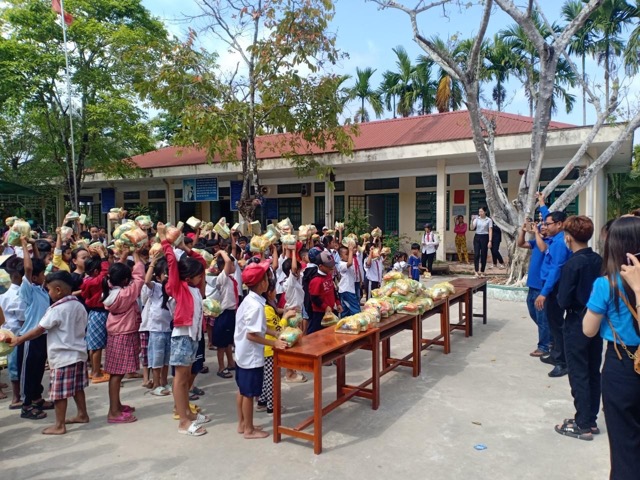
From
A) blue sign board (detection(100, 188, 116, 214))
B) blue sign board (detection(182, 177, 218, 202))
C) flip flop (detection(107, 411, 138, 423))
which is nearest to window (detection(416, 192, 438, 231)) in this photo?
blue sign board (detection(182, 177, 218, 202))

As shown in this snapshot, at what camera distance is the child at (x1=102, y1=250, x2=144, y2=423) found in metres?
4.09

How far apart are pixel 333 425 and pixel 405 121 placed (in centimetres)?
1406

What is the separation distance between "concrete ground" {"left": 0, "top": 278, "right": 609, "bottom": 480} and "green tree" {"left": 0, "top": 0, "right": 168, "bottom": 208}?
1157 centimetres

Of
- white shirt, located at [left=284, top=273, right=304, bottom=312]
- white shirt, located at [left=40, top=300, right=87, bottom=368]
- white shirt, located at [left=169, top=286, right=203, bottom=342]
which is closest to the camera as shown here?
white shirt, located at [left=40, top=300, right=87, bottom=368]

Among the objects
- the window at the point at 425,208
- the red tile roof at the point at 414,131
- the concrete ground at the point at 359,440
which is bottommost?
the concrete ground at the point at 359,440

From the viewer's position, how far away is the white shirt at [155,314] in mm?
4387

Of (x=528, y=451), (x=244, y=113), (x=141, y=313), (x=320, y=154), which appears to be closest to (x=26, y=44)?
(x=244, y=113)

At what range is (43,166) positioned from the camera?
19328 millimetres

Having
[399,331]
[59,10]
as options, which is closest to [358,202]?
[59,10]

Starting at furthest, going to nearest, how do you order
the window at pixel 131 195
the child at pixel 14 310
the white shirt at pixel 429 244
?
1. the window at pixel 131 195
2. the white shirt at pixel 429 244
3. the child at pixel 14 310

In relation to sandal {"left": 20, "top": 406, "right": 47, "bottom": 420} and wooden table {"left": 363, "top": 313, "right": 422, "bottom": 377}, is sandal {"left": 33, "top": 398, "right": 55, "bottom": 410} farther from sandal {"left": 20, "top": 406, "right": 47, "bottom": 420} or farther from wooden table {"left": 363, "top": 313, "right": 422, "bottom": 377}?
wooden table {"left": 363, "top": 313, "right": 422, "bottom": 377}

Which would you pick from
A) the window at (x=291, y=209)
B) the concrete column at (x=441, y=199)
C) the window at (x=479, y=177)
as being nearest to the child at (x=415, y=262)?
the concrete column at (x=441, y=199)

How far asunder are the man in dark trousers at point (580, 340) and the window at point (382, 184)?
40.2ft

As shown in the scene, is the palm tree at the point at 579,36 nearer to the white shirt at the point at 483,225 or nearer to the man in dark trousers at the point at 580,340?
the white shirt at the point at 483,225
